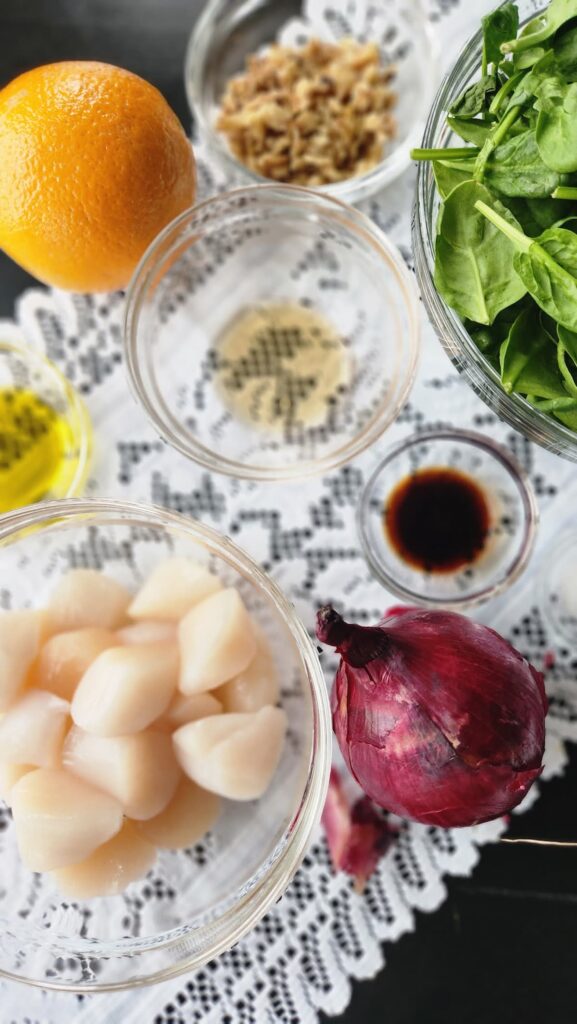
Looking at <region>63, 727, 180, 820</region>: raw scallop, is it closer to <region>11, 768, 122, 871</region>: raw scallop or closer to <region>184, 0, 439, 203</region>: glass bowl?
<region>11, 768, 122, 871</region>: raw scallop

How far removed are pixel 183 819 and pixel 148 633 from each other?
20cm

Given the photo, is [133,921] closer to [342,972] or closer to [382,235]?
[342,972]

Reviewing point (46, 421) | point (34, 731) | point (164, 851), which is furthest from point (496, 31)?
point (164, 851)

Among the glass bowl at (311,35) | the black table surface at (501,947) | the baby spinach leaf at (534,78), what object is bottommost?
the black table surface at (501,947)

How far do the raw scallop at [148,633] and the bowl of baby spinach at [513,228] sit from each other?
40 centimetres

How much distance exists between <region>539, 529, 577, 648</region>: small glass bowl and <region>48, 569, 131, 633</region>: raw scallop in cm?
46

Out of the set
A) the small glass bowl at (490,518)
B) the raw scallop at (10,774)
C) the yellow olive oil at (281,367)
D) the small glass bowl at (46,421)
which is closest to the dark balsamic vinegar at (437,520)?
the small glass bowl at (490,518)

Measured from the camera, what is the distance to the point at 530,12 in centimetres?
89

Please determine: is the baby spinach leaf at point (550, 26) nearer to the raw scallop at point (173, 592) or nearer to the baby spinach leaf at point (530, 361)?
the baby spinach leaf at point (530, 361)

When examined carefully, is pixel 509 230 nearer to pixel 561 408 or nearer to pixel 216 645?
pixel 561 408

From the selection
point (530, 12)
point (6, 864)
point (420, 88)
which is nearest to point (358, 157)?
point (420, 88)

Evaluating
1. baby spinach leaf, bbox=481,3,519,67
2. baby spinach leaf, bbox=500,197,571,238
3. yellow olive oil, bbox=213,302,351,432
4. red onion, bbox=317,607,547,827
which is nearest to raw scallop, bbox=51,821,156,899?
red onion, bbox=317,607,547,827

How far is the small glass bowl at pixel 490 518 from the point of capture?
1062 mm

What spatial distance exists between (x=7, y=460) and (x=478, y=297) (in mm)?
606
